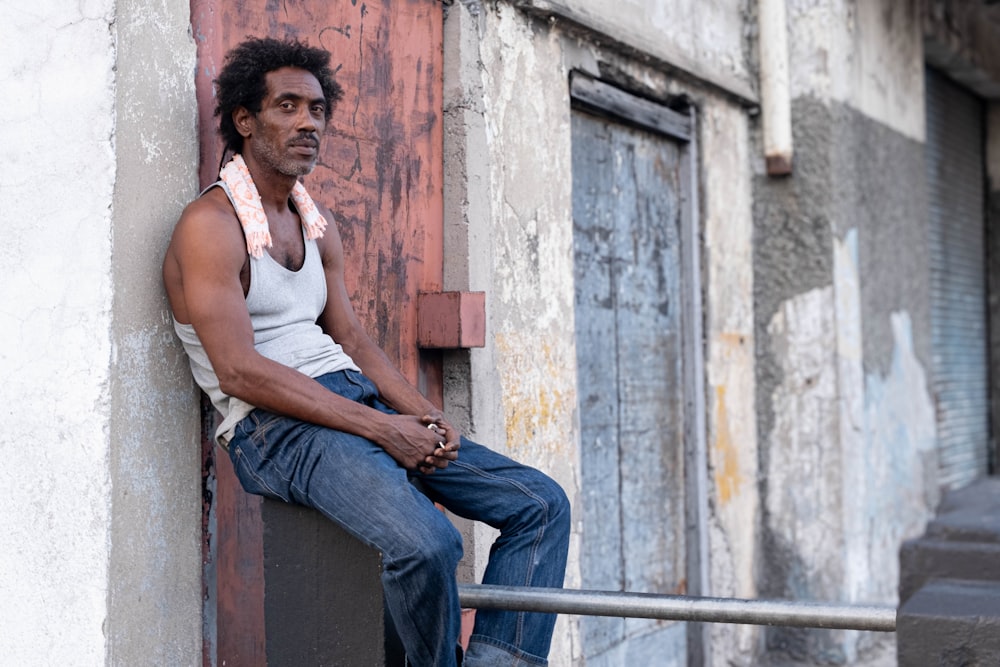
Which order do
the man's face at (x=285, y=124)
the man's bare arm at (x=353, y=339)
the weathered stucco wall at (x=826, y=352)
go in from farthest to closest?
1. the weathered stucco wall at (x=826, y=352)
2. the man's bare arm at (x=353, y=339)
3. the man's face at (x=285, y=124)

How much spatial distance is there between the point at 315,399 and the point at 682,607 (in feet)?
2.83

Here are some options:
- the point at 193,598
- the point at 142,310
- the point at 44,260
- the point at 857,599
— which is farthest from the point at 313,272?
the point at 857,599

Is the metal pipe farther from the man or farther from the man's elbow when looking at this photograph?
the man's elbow

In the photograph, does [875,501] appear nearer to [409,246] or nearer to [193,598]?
[409,246]

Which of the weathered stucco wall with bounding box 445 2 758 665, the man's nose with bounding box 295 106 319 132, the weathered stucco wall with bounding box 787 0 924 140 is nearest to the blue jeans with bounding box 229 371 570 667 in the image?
the man's nose with bounding box 295 106 319 132

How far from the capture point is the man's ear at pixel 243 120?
8.79 ft

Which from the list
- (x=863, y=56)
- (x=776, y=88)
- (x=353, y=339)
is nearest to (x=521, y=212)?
(x=353, y=339)

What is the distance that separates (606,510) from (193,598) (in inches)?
86.2

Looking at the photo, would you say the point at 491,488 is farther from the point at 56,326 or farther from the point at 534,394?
the point at 534,394

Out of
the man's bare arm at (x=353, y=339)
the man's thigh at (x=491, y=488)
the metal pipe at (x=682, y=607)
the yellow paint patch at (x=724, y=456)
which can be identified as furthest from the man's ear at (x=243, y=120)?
the yellow paint patch at (x=724, y=456)

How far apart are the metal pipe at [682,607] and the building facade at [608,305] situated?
754mm

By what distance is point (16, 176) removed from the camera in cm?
261

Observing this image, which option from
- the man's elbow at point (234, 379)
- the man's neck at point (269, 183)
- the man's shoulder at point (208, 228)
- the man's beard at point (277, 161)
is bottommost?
the man's elbow at point (234, 379)

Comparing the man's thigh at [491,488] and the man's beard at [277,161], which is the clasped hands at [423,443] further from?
the man's beard at [277,161]
